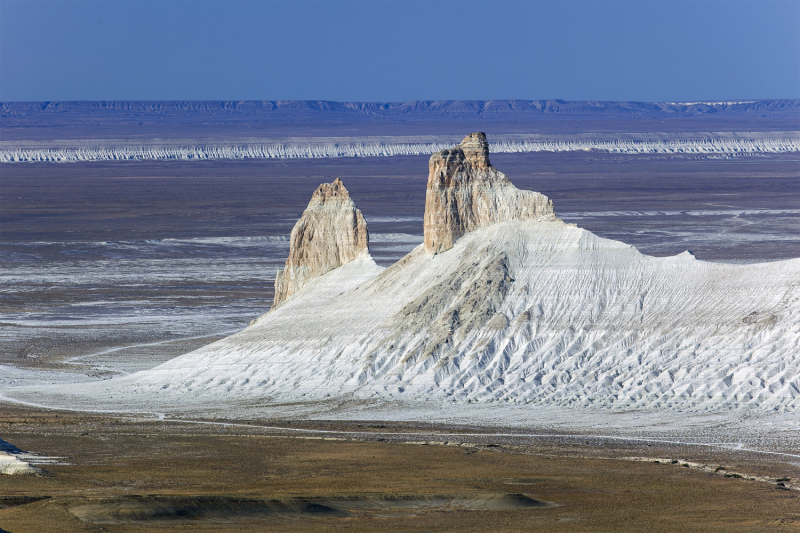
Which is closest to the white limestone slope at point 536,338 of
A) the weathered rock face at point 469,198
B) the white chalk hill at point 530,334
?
the white chalk hill at point 530,334

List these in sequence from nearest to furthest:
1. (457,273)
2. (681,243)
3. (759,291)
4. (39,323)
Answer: (759,291) → (457,273) → (39,323) → (681,243)

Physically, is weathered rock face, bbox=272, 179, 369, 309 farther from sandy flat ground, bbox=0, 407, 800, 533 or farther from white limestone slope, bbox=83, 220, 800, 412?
sandy flat ground, bbox=0, 407, 800, 533

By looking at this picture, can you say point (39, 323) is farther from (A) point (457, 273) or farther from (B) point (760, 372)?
(B) point (760, 372)

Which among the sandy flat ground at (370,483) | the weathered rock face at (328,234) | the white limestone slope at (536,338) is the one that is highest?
the weathered rock face at (328,234)

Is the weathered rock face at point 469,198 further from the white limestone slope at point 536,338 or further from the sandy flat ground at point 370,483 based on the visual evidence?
the sandy flat ground at point 370,483

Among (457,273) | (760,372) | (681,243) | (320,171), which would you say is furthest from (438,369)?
(320,171)

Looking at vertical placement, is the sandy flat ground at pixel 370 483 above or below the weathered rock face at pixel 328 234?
below

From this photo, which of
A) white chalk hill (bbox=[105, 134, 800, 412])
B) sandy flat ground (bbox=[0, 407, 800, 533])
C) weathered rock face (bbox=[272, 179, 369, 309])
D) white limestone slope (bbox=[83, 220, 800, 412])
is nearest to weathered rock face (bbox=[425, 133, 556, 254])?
white chalk hill (bbox=[105, 134, 800, 412])
